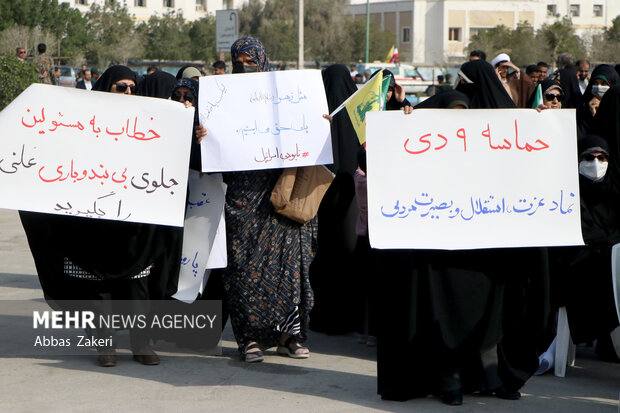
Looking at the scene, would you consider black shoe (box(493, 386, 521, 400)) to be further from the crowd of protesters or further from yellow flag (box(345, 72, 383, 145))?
yellow flag (box(345, 72, 383, 145))

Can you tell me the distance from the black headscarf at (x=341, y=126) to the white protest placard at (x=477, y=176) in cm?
147

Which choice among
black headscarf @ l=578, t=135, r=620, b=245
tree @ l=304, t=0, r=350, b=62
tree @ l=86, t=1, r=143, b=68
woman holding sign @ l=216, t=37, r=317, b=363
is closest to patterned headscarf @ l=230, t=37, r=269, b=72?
woman holding sign @ l=216, t=37, r=317, b=363

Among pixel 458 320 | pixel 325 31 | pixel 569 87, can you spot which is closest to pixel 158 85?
pixel 458 320

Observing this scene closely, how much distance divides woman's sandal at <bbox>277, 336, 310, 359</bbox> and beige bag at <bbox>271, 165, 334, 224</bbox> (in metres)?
0.71

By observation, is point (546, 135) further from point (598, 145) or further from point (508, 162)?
point (598, 145)

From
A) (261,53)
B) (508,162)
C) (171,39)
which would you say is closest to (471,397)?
(508,162)

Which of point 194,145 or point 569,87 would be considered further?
point 569,87

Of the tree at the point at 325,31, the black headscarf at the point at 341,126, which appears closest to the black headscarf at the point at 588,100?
the black headscarf at the point at 341,126

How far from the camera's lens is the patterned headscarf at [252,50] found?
5191 mm

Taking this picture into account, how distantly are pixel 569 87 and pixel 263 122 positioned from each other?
4014mm

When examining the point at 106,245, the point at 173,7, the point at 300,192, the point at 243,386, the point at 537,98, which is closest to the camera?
the point at 243,386

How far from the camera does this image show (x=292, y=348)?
17.5ft

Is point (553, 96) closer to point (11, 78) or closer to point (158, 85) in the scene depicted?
point (158, 85)

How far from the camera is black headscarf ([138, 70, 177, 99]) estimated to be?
573 centimetres
